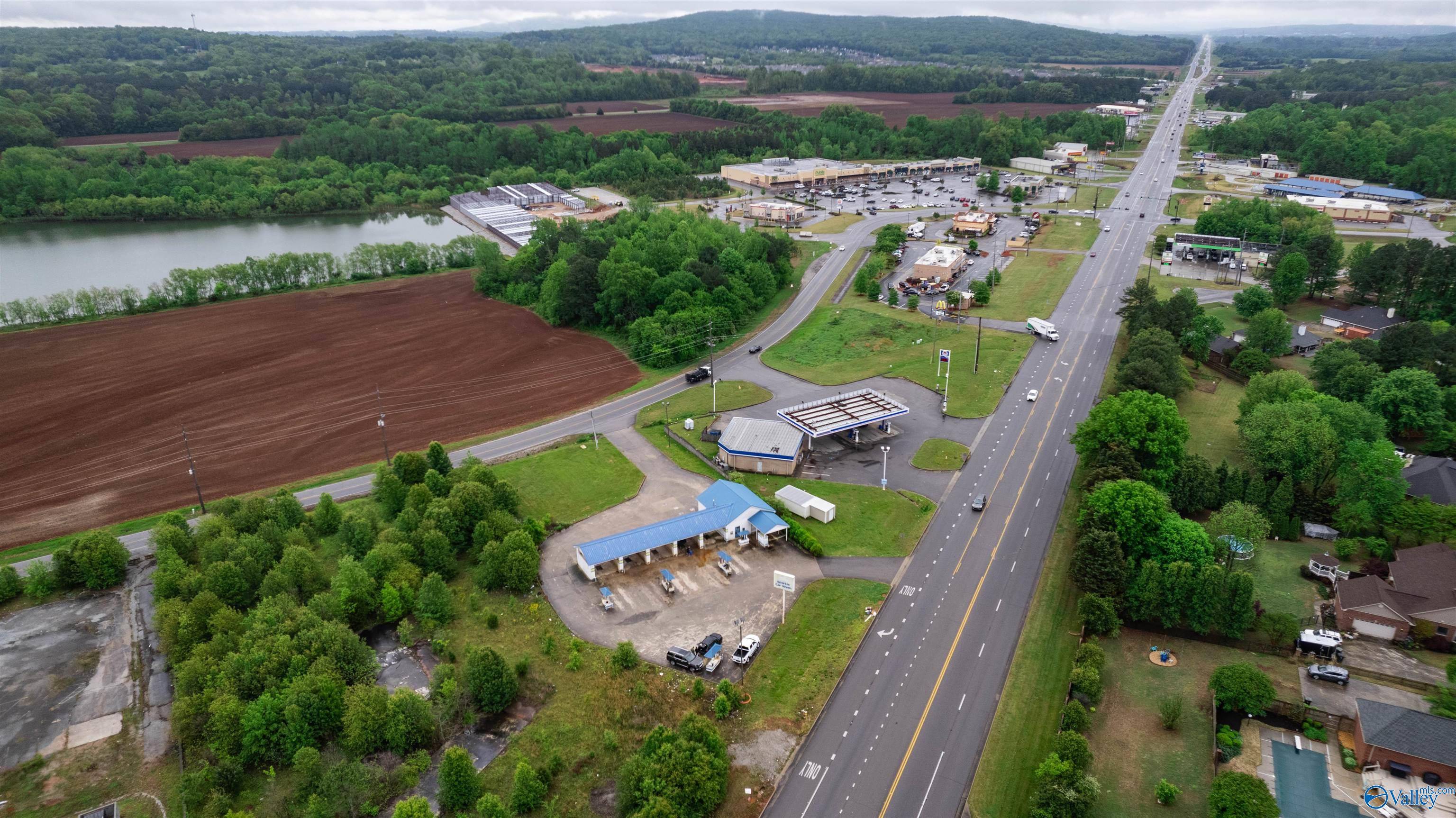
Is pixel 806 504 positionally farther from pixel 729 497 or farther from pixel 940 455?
pixel 940 455

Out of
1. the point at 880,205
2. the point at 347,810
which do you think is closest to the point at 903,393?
the point at 347,810

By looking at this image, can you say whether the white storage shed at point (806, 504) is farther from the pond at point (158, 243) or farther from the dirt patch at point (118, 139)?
the dirt patch at point (118, 139)

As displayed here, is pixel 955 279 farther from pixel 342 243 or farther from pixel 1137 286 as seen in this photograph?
pixel 342 243

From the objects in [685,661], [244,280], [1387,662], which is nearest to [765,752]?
[685,661]

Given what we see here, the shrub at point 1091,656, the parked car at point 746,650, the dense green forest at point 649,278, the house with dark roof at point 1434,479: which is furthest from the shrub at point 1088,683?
the dense green forest at point 649,278

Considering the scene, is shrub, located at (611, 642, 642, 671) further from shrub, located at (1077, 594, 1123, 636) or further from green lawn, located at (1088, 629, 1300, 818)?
shrub, located at (1077, 594, 1123, 636)
